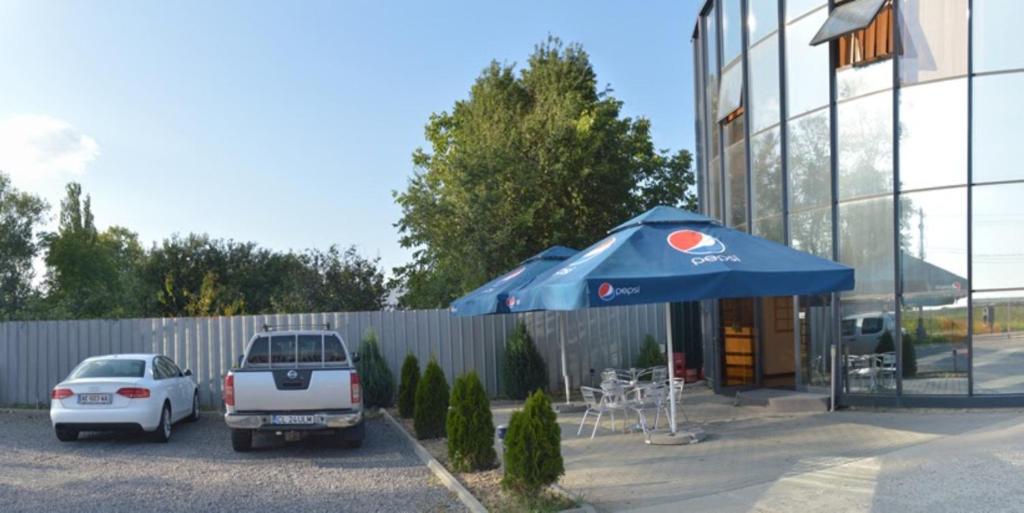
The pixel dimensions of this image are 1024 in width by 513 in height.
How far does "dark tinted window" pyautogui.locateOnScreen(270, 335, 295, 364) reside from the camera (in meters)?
12.0

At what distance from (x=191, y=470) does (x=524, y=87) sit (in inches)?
881

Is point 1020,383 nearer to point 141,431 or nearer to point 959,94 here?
point 959,94

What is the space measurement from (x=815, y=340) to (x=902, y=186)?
2706mm

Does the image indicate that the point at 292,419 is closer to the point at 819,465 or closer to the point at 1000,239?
the point at 819,465

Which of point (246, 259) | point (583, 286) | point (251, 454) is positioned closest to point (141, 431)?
point (251, 454)

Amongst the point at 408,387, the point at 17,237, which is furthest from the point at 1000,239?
the point at 17,237

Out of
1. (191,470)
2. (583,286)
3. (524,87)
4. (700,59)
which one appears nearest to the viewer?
(583,286)

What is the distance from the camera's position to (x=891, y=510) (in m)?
6.69

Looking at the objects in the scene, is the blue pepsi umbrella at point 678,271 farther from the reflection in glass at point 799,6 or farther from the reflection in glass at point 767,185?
the reflection in glass at point 799,6

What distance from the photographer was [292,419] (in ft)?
35.3

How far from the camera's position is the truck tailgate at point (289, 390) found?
35.2ft

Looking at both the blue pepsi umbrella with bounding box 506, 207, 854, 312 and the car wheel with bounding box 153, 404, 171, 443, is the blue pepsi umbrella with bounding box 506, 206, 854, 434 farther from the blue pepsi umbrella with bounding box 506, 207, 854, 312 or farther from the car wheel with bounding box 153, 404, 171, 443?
the car wheel with bounding box 153, 404, 171, 443

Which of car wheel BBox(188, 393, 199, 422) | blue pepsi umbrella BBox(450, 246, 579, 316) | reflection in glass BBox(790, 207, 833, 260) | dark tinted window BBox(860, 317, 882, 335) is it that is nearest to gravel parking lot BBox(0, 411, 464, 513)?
car wheel BBox(188, 393, 199, 422)

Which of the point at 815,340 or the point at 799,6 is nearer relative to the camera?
the point at 815,340
